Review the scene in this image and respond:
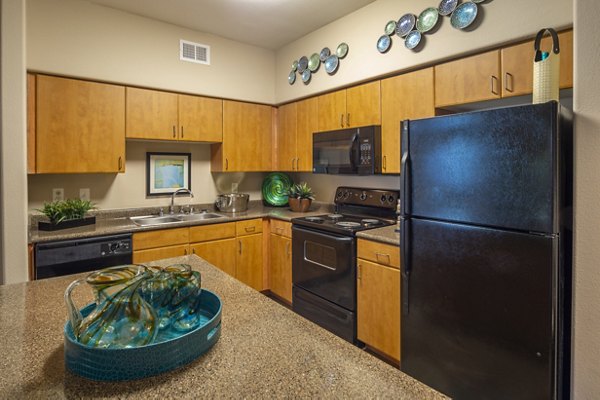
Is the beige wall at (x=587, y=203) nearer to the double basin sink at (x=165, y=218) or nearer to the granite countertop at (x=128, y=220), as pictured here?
the granite countertop at (x=128, y=220)

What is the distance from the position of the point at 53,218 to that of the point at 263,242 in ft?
5.59

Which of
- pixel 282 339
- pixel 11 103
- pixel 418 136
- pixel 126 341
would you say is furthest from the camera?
pixel 11 103

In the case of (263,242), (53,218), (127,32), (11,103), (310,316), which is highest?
(127,32)

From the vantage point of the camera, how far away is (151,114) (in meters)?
3.01

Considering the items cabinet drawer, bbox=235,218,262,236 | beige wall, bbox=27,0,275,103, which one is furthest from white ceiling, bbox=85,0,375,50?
cabinet drawer, bbox=235,218,262,236

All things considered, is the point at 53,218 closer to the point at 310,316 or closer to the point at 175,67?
the point at 175,67

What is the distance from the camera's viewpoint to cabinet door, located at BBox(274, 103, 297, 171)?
360cm

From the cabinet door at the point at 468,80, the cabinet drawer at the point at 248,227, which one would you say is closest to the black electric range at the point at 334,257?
the cabinet drawer at the point at 248,227

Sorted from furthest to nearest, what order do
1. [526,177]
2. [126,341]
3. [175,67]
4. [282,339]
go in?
[175,67] < [526,177] < [282,339] < [126,341]

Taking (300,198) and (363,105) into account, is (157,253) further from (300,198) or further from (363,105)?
(363,105)

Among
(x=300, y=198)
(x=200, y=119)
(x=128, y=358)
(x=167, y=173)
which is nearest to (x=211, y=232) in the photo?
(x=167, y=173)

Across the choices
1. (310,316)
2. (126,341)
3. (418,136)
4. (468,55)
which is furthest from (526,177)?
(310,316)

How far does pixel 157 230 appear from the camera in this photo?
9.04 feet

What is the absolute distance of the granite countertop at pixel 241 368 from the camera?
703 millimetres
